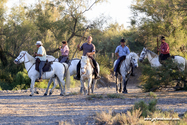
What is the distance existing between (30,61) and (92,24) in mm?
10567

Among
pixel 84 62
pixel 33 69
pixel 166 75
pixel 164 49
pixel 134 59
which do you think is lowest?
pixel 166 75

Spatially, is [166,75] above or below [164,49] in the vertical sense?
below

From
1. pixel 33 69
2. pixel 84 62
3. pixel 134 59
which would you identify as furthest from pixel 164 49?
pixel 33 69

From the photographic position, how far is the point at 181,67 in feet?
43.7

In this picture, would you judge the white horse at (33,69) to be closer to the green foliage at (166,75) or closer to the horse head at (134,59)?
the horse head at (134,59)

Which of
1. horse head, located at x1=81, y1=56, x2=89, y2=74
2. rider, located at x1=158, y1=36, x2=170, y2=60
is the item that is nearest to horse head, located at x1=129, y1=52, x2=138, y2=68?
rider, located at x1=158, y1=36, x2=170, y2=60

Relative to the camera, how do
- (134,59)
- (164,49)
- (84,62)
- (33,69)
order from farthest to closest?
(164,49) → (33,69) → (134,59) → (84,62)

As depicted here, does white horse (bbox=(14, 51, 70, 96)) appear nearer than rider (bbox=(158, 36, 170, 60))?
Yes

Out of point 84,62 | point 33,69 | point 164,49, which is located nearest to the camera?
point 84,62

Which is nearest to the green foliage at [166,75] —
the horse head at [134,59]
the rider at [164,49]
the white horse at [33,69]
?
the rider at [164,49]

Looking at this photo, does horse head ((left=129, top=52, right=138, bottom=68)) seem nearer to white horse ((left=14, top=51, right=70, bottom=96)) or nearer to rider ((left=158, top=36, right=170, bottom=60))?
rider ((left=158, top=36, right=170, bottom=60))

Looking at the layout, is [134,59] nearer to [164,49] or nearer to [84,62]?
[164,49]

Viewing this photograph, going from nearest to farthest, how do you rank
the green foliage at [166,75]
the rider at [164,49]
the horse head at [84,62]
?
the horse head at [84,62]
the green foliage at [166,75]
the rider at [164,49]

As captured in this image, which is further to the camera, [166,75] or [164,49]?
[164,49]
